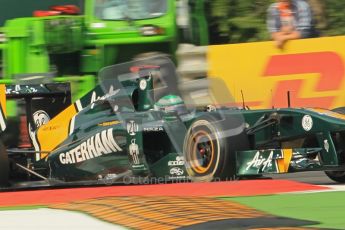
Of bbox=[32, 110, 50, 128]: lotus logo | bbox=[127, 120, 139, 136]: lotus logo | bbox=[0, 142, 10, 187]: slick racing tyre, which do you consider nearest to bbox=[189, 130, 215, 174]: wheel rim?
bbox=[127, 120, 139, 136]: lotus logo

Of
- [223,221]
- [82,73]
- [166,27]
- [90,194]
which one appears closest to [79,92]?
[82,73]

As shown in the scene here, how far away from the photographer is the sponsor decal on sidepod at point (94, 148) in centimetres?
734

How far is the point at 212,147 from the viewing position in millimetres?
6957

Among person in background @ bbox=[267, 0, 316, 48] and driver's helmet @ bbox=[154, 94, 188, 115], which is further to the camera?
person in background @ bbox=[267, 0, 316, 48]

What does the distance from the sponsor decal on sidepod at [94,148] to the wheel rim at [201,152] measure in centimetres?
68

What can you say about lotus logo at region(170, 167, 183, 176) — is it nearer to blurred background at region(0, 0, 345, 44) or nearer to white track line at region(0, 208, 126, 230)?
white track line at region(0, 208, 126, 230)

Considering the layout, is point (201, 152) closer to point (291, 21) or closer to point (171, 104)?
point (171, 104)

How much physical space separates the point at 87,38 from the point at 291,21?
3064mm

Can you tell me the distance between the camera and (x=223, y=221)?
3.21 m

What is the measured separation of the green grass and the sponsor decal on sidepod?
353 centimetres

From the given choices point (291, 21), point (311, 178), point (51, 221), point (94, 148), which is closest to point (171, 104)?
point (94, 148)

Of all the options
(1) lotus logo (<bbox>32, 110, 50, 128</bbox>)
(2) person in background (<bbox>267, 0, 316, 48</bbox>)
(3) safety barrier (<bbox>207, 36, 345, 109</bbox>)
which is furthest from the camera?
(2) person in background (<bbox>267, 0, 316, 48</bbox>)

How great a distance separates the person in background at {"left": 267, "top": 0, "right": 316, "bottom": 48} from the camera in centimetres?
1009

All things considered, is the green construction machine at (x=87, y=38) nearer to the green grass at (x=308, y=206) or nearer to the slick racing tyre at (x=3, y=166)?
the slick racing tyre at (x=3, y=166)
